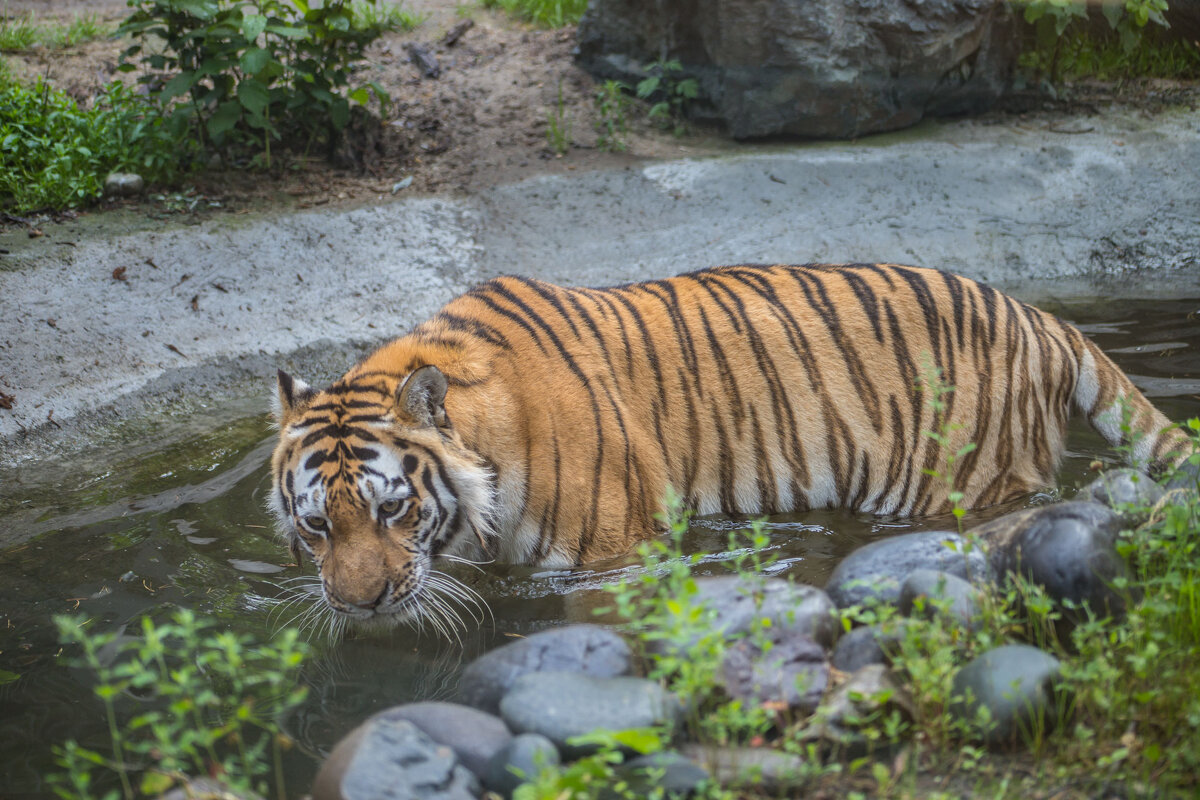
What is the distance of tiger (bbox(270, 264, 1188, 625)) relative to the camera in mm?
3355

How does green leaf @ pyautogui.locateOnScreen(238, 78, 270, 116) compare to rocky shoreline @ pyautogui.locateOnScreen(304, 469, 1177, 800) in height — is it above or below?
above

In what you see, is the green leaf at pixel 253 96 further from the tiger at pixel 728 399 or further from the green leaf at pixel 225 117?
the tiger at pixel 728 399

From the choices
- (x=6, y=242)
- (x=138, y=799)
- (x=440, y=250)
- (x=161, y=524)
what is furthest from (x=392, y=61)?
(x=138, y=799)

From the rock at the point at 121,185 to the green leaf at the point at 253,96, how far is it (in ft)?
2.65

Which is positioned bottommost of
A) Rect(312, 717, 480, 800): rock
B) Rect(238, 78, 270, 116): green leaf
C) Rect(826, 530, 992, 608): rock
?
Rect(312, 717, 480, 800): rock

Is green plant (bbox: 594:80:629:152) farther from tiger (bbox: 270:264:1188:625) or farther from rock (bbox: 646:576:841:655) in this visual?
rock (bbox: 646:576:841:655)

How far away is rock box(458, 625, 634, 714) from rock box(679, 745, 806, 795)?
1.23 ft

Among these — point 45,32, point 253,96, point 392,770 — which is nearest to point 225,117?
point 253,96

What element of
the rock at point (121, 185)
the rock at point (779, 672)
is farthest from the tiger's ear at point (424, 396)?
the rock at point (121, 185)

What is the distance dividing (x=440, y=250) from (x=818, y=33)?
313cm

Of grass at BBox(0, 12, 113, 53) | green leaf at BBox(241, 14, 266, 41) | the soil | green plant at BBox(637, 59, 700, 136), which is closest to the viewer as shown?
green leaf at BBox(241, 14, 266, 41)

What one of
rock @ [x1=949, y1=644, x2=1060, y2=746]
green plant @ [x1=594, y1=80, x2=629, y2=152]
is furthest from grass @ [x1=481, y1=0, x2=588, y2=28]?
rock @ [x1=949, y1=644, x2=1060, y2=746]

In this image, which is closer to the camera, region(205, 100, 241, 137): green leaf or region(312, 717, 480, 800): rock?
region(312, 717, 480, 800): rock

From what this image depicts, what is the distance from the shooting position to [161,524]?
4117mm
